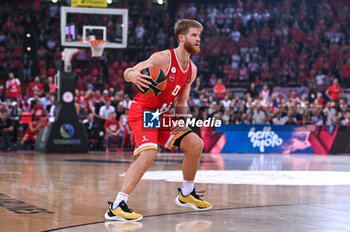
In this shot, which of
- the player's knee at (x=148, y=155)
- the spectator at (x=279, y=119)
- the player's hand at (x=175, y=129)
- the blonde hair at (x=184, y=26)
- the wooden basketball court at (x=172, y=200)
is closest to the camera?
the wooden basketball court at (x=172, y=200)

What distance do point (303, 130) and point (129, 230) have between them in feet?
56.4

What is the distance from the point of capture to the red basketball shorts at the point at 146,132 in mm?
6340

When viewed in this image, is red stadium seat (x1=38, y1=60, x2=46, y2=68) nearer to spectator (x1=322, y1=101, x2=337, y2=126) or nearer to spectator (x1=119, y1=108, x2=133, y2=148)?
spectator (x1=119, y1=108, x2=133, y2=148)

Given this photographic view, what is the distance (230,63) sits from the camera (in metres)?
30.0

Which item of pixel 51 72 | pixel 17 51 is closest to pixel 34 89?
pixel 51 72

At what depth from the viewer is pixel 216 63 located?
30.1 metres

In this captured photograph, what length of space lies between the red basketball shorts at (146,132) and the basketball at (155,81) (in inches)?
13.5

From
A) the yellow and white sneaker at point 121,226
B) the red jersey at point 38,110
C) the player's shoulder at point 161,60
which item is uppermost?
the player's shoulder at point 161,60

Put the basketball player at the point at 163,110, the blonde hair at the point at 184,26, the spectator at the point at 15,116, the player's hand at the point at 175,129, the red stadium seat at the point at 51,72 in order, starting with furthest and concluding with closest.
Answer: the red stadium seat at the point at 51,72
the spectator at the point at 15,116
the player's hand at the point at 175,129
the blonde hair at the point at 184,26
the basketball player at the point at 163,110

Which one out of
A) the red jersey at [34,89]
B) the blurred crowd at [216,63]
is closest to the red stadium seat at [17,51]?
the blurred crowd at [216,63]

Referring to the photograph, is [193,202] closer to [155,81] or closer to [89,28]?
[155,81]

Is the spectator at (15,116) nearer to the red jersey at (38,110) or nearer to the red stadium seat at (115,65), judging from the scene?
the red jersey at (38,110)

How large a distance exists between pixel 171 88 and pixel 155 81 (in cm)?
42

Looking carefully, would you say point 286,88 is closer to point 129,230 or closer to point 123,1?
point 123,1
